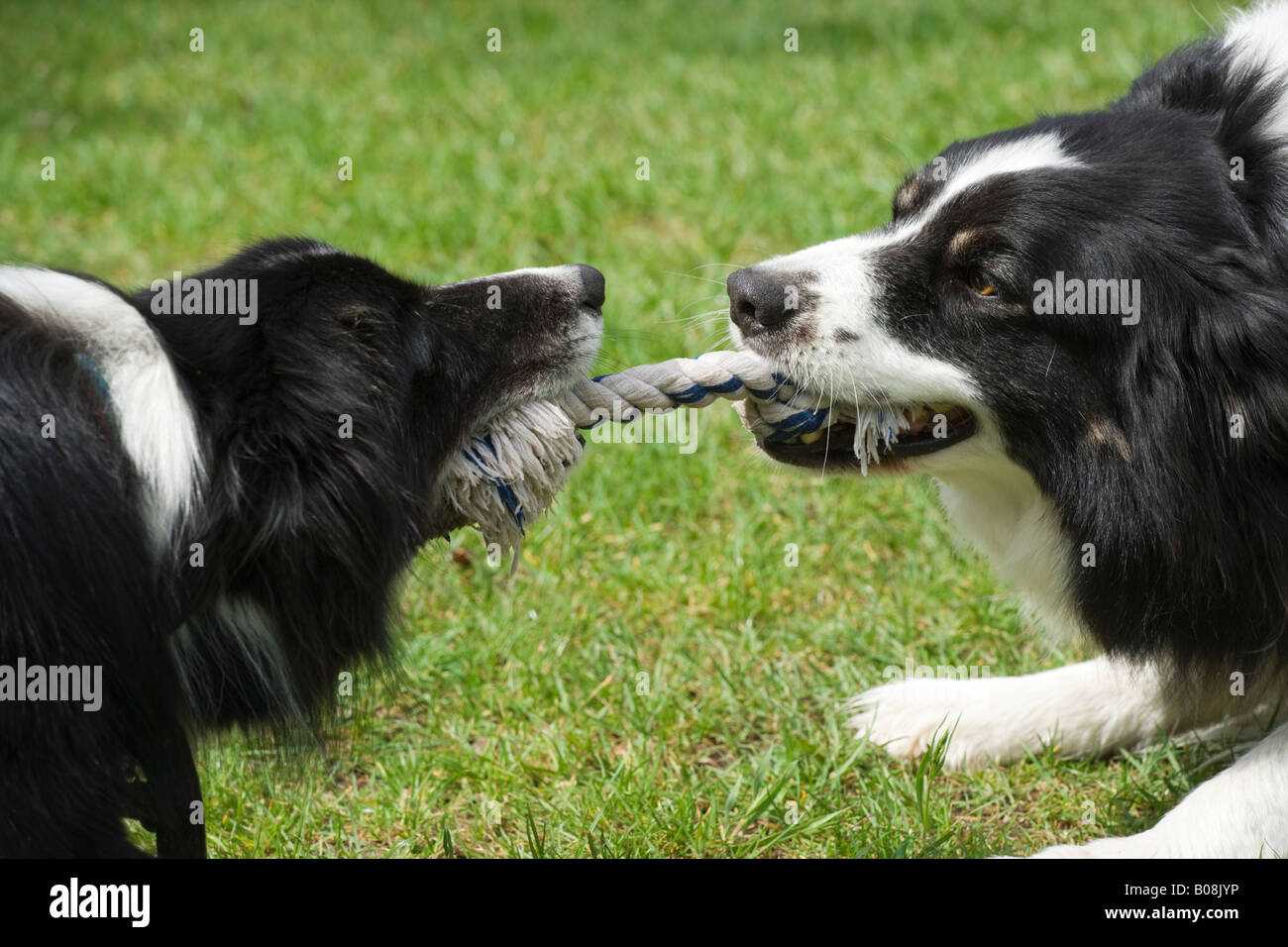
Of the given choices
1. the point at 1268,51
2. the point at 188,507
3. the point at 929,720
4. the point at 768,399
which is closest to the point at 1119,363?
the point at 768,399

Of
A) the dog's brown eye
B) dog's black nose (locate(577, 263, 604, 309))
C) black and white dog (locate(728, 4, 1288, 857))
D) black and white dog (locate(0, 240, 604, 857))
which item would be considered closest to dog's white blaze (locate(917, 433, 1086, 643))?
black and white dog (locate(728, 4, 1288, 857))

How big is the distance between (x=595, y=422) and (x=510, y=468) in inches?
10.8

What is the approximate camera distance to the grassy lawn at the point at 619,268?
3.10 metres

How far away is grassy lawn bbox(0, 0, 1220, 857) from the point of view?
10.2 ft

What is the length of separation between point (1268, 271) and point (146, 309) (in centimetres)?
202

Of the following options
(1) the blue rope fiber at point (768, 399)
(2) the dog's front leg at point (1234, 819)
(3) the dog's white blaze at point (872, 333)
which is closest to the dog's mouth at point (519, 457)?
(1) the blue rope fiber at point (768, 399)

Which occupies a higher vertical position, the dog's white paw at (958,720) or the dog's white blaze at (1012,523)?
the dog's white blaze at (1012,523)

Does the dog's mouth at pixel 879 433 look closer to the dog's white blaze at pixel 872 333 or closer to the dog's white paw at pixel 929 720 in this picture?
the dog's white blaze at pixel 872 333

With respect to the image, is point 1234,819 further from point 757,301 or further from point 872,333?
point 757,301

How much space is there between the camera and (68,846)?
2.00m

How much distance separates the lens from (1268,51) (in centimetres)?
290

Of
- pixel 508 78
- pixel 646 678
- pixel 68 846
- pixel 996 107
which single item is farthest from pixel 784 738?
pixel 508 78

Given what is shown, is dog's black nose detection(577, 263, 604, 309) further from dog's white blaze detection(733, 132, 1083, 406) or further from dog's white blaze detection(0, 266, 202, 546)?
dog's white blaze detection(0, 266, 202, 546)

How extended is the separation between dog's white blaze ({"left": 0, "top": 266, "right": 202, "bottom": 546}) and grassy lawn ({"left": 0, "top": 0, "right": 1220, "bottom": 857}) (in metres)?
0.60
